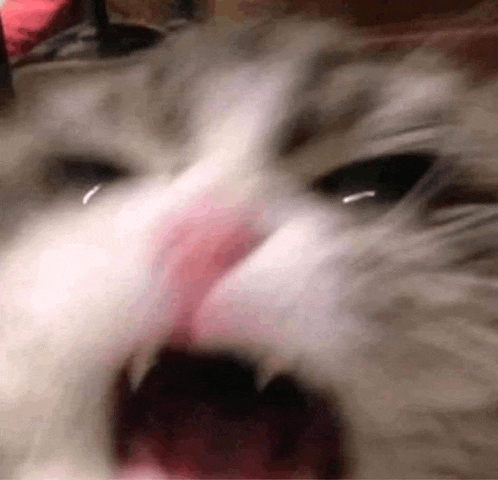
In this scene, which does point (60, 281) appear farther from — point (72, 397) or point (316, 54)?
point (316, 54)

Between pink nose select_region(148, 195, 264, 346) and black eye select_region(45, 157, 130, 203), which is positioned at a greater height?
pink nose select_region(148, 195, 264, 346)

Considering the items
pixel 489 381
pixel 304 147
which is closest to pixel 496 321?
pixel 489 381

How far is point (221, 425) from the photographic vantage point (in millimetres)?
238

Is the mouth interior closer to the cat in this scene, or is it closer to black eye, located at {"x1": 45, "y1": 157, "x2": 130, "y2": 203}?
the cat

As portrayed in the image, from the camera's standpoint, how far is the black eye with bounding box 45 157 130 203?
337 mm

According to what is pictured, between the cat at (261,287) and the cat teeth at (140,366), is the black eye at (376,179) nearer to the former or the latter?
the cat at (261,287)

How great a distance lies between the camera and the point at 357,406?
0.78ft

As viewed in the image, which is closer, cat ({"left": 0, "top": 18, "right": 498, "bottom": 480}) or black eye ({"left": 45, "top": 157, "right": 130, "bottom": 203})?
cat ({"left": 0, "top": 18, "right": 498, "bottom": 480})

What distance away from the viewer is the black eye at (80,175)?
1.11 ft

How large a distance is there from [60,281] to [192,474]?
0.30 ft

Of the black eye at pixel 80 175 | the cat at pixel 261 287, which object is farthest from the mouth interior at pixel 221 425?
the black eye at pixel 80 175

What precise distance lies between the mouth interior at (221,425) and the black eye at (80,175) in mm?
118

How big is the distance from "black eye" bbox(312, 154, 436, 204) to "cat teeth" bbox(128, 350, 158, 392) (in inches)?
4.3

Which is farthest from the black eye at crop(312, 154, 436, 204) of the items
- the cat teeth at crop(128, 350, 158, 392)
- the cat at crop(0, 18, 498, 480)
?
the cat teeth at crop(128, 350, 158, 392)
